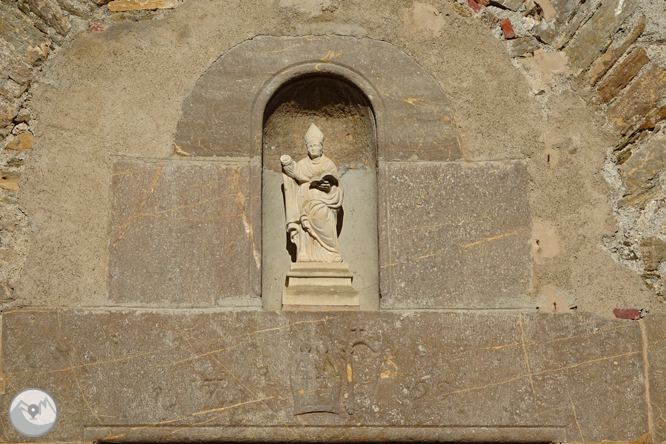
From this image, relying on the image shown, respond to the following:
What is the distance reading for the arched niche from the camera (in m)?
6.53

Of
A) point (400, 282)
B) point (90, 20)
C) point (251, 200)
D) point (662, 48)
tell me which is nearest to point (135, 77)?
point (90, 20)

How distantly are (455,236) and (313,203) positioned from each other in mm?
971

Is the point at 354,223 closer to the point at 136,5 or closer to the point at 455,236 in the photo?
the point at 455,236

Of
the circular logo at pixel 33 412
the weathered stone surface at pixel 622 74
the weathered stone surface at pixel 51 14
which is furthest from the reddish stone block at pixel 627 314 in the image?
the weathered stone surface at pixel 51 14

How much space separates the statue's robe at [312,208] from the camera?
6.26 meters

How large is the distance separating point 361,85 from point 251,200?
1.12 metres

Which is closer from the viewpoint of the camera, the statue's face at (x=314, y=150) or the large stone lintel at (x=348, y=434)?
the large stone lintel at (x=348, y=434)

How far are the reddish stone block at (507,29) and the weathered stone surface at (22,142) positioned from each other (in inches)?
129

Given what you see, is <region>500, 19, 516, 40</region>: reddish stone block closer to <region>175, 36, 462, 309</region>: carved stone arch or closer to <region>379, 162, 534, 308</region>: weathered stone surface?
<region>175, 36, 462, 309</region>: carved stone arch

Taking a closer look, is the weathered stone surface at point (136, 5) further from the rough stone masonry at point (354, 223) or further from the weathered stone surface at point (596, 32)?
the weathered stone surface at point (596, 32)

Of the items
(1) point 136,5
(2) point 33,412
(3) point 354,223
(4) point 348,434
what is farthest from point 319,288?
(1) point 136,5

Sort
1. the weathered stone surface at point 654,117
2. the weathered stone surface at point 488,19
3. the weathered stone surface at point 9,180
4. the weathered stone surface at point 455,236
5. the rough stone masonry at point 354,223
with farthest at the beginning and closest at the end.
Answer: the weathered stone surface at point 488,19, the weathered stone surface at point 654,117, the weathered stone surface at point 455,236, the weathered stone surface at point 9,180, the rough stone masonry at point 354,223

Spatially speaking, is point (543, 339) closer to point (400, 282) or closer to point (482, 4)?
point (400, 282)

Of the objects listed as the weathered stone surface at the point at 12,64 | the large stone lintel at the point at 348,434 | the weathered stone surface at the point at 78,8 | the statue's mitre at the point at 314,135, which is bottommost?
the large stone lintel at the point at 348,434
